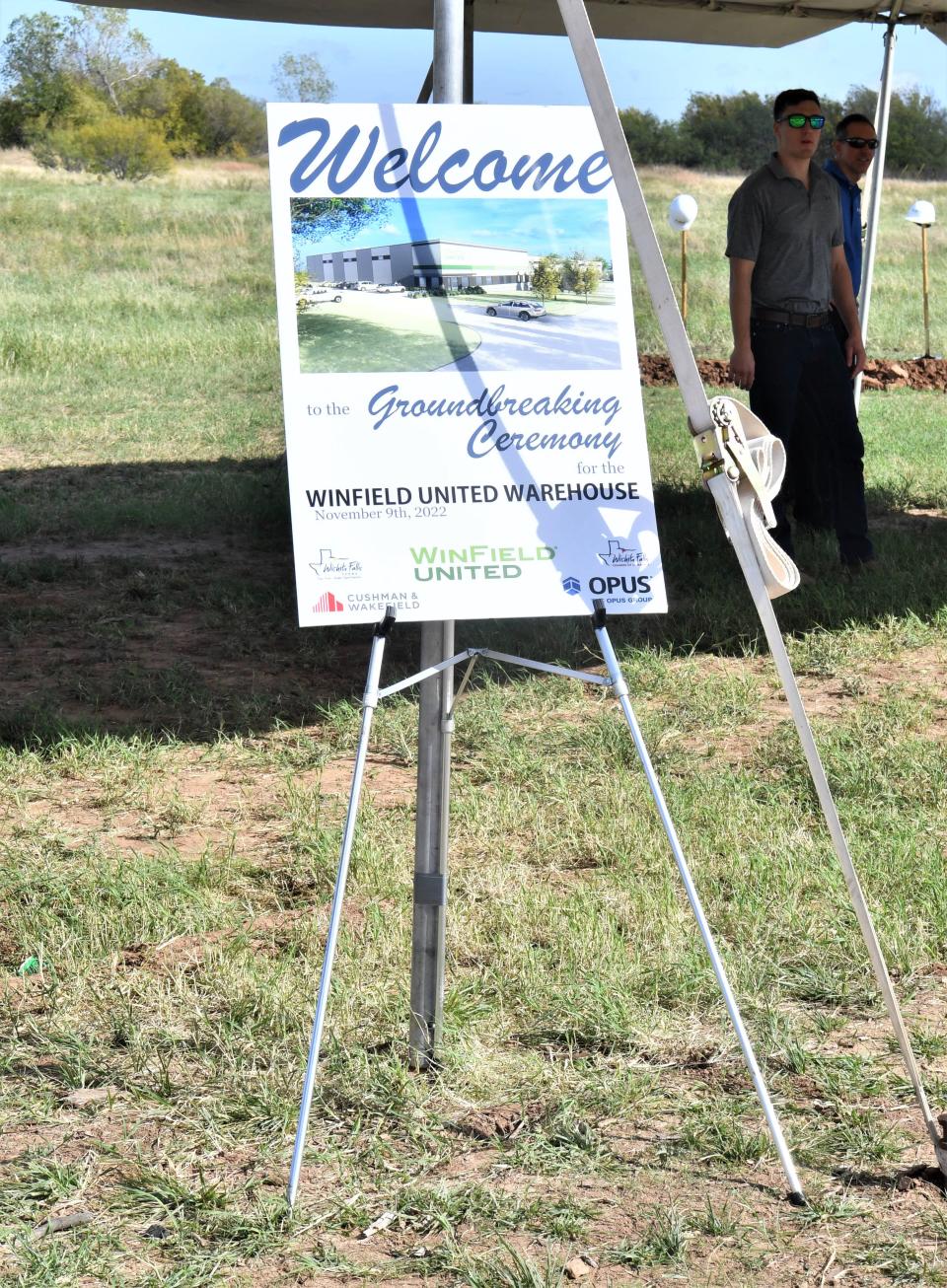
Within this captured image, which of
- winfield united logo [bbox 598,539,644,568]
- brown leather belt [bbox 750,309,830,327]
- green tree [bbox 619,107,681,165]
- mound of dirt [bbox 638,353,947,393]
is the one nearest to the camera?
winfield united logo [bbox 598,539,644,568]

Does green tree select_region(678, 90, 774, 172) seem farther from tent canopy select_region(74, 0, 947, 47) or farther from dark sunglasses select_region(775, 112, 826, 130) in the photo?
dark sunglasses select_region(775, 112, 826, 130)

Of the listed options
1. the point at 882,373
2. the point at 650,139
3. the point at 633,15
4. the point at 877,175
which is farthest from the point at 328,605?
the point at 650,139

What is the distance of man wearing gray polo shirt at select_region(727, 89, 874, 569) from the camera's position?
6301 mm

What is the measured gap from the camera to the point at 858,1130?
2.68 metres

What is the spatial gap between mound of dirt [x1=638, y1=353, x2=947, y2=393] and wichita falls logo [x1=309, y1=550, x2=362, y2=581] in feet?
36.2

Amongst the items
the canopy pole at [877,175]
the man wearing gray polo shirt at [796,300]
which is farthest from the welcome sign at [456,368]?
the canopy pole at [877,175]

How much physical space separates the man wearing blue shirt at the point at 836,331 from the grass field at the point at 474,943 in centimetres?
46

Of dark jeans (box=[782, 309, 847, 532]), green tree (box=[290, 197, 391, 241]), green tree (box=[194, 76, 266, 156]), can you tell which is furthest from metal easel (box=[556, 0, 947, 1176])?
green tree (box=[194, 76, 266, 156])

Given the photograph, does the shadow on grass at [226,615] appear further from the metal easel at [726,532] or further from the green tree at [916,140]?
the green tree at [916,140]

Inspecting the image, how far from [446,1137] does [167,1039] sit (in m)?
0.68

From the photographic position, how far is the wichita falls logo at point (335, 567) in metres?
2.74

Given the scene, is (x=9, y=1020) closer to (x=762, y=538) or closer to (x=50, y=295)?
(x=762, y=538)

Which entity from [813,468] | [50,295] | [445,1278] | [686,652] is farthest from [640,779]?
[50,295]

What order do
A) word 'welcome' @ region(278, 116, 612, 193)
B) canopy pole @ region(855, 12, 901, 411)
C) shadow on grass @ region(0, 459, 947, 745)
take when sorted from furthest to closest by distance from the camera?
canopy pole @ region(855, 12, 901, 411), shadow on grass @ region(0, 459, 947, 745), word 'welcome' @ region(278, 116, 612, 193)
